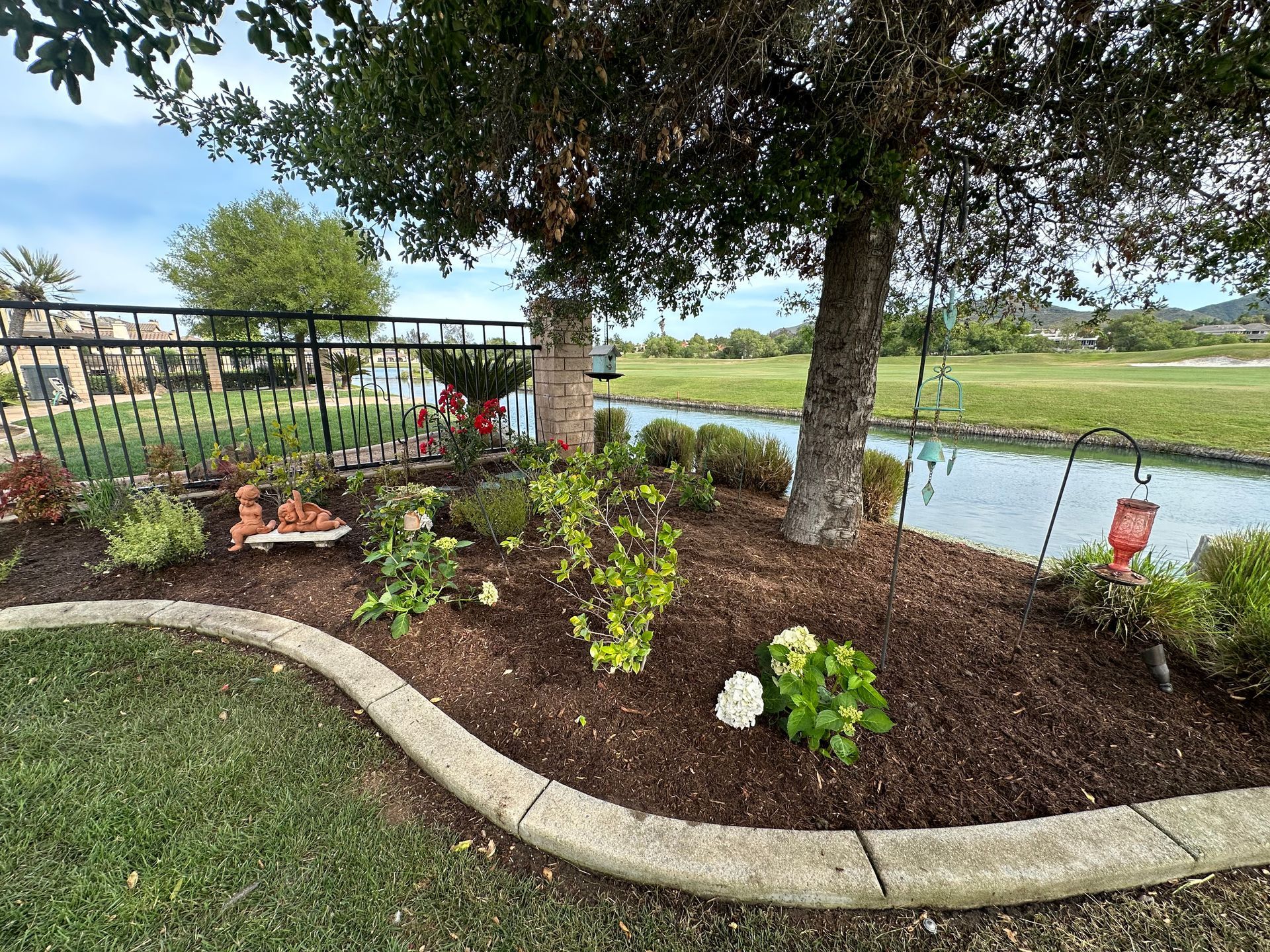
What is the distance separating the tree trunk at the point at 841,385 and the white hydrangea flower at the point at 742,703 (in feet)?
5.79

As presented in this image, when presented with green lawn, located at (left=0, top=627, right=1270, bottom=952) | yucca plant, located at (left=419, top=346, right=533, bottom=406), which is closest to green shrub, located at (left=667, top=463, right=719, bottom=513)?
yucca plant, located at (left=419, top=346, right=533, bottom=406)

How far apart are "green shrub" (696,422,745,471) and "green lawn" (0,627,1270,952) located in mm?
4420

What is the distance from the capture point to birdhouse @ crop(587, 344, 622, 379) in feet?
17.0

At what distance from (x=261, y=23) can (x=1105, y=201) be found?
397cm

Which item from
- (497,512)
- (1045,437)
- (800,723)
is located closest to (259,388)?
(497,512)

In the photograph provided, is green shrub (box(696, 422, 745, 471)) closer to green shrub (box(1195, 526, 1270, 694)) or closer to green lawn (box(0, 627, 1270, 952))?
green shrub (box(1195, 526, 1270, 694))

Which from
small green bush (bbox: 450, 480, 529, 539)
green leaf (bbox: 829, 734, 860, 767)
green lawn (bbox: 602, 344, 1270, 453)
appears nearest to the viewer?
green leaf (bbox: 829, 734, 860, 767)

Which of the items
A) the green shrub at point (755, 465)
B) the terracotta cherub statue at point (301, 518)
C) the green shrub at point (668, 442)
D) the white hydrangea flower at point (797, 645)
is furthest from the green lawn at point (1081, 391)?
the white hydrangea flower at point (797, 645)

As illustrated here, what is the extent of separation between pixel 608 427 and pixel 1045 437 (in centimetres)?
794

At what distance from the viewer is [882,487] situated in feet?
13.4

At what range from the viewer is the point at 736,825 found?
4.22 feet

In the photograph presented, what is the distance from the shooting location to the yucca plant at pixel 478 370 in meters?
5.41

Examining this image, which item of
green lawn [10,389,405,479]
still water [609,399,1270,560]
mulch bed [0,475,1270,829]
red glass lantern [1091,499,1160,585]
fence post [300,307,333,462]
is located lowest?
still water [609,399,1270,560]

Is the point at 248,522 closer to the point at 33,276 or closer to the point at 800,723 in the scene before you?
the point at 800,723
